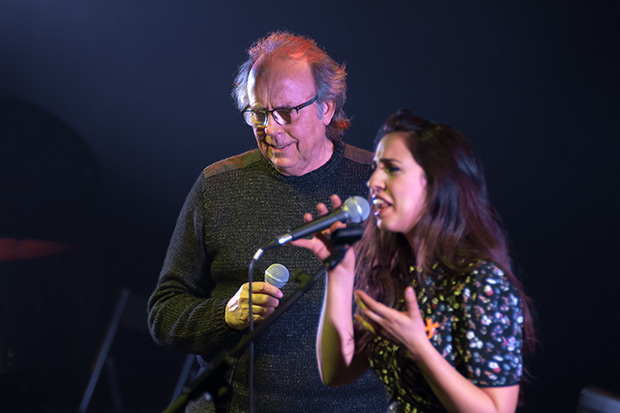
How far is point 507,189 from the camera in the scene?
396cm

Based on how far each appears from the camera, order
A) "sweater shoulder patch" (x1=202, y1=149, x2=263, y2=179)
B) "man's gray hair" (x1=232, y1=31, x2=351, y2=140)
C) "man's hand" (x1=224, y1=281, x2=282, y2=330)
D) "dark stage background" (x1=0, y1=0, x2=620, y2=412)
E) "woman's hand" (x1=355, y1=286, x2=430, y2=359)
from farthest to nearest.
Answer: "dark stage background" (x1=0, y1=0, x2=620, y2=412), "sweater shoulder patch" (x1=202, y1=149, x2=263, y2=179), "man's gray hair" (x1=232, y1=31, x2=351, y2=140), "man's hand" (x1=224, y1=281, x2=282, y2=330), "woman's hand" (x1=355, y1=286, x2=430, y2=359)

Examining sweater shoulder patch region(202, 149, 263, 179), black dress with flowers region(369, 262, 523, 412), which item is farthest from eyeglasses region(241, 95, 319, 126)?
black dress with flowers region(369, 262, 523, 412)

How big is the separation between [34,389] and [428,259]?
9.73ft

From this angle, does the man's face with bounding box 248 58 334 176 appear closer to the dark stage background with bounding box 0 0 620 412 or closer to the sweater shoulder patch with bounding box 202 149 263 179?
the sweater shoulder patch with bounding box 202 149 263 179

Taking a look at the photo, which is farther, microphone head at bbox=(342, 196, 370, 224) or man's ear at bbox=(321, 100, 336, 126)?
man's ear at bbox=(321, 100, 336, 126)

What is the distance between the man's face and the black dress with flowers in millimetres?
722

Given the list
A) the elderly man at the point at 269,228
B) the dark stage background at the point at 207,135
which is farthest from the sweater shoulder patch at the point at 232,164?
the dark stage background at the point at 207,135

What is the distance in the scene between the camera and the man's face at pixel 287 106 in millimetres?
2107

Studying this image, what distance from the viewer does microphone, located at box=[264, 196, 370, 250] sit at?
→ 57.2 inches

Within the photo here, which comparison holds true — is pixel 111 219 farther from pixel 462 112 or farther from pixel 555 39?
pixel 555 39

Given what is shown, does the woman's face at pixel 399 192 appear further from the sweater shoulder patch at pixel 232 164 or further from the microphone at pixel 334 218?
the sweater shoulder patch at pixel 232 164

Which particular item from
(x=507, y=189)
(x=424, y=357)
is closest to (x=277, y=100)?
(x=424, y=357)

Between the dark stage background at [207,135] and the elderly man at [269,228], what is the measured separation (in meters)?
1.51

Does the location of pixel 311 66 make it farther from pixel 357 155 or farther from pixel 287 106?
pixel 357 155
